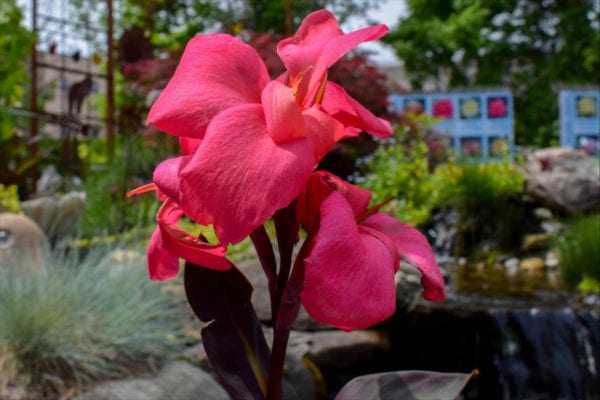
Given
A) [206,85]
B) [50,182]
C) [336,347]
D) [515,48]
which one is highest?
[515,48]

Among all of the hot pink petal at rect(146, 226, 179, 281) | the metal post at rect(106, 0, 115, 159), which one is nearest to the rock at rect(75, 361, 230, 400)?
the hot pink petal at rect(146, 226, 179, 281)

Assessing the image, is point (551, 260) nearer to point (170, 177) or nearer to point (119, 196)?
point (119, 196)

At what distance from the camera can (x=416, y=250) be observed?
61 centimetres

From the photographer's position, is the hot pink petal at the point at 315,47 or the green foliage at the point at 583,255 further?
the green foliage at the point at 583,255

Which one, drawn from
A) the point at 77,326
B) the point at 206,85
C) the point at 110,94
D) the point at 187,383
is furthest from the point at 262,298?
the point at 110,94

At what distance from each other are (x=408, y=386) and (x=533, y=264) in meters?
7.19

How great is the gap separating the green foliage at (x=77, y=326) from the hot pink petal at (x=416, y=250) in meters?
2.31

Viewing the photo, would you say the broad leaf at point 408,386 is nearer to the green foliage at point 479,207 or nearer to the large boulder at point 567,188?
the green foliage at point 479,207

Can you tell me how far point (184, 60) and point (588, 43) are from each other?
19.9 metres

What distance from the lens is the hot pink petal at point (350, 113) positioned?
585 millimetres

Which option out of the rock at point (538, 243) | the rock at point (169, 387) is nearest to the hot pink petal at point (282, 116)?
the rock at point (169, 387)

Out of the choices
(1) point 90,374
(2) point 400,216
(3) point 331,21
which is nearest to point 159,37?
(2) point 400,216

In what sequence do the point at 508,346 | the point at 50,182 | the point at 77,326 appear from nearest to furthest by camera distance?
the point at 77,326 < the point at 508,346 < the point at 50,182

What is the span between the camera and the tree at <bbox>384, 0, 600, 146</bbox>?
60.6ft
